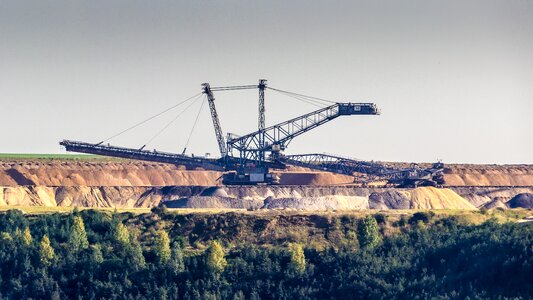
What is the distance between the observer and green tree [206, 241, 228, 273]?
337 feet

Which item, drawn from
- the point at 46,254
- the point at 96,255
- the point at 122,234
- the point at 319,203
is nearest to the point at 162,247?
the point at 96,255

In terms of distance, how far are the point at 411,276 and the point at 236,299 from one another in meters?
13.0

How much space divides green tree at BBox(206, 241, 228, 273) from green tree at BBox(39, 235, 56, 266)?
1291 cm

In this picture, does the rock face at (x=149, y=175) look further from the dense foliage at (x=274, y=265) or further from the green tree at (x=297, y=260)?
the green tree at (x=297, y=260)

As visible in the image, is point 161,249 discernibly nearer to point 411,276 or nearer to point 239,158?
point 411,276

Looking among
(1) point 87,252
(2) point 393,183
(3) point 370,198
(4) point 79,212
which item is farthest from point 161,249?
(2) point 393,183

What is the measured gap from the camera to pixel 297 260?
103m

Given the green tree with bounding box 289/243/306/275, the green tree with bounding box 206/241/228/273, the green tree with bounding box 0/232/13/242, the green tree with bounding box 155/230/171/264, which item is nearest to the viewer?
the green tree with bounding box 289/243/306/275

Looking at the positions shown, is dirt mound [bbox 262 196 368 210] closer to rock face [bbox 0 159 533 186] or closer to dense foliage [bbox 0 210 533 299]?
dense foliage [bbox 0 210 533 299]

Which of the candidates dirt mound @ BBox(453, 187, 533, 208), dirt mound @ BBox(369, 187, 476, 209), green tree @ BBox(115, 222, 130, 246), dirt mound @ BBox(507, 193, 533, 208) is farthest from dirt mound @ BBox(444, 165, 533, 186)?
green tree @ BBox(115, 222, 130, 246)

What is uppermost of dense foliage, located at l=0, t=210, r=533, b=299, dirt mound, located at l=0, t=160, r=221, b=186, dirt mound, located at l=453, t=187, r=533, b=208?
dirt mound, located at l=0, t=160, r=221, b=186

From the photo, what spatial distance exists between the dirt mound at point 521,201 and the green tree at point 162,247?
46.0 meters

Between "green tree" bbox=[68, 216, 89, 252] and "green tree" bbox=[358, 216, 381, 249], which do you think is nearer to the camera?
"green tree" bbox=[358, 216, 381, 249]

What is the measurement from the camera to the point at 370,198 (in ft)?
461
